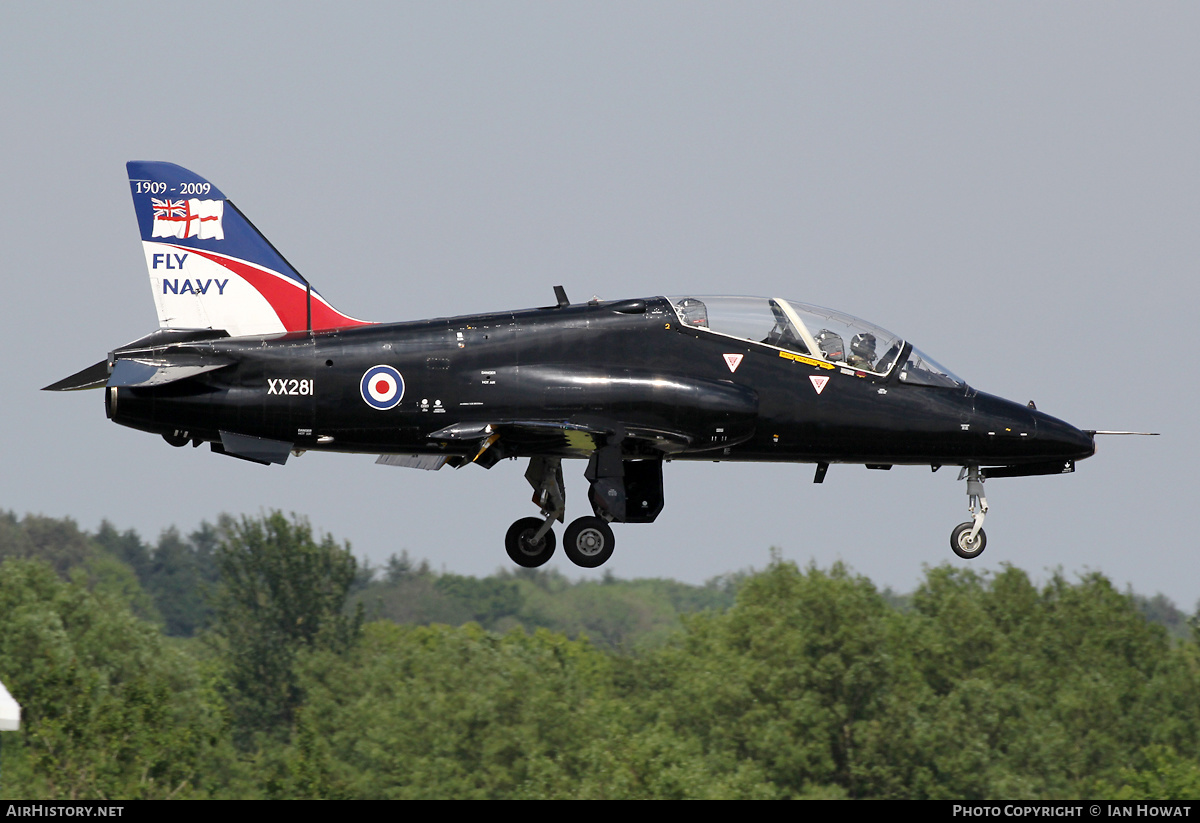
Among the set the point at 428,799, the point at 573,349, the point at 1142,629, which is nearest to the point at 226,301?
the point at 573,349

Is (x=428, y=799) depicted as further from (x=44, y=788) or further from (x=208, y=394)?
(x=208, y=394)

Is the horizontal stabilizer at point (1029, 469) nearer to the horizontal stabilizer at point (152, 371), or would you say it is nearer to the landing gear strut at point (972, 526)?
the landing gear strut at point (972, 526)

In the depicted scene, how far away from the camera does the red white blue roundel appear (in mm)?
24375

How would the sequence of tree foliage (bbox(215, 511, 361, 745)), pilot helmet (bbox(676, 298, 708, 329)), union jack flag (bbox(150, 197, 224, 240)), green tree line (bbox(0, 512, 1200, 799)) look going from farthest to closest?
1. tree foliage (bbox(215, 511, 361, 745))
2. green tree line (bbox(0, 512, 1200, 799))
3. union jack flag (bbox(150, 197, 224, 240))
4. pilot helmet (bbox(676, 298, 708, 329))

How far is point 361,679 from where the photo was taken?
91812 mm

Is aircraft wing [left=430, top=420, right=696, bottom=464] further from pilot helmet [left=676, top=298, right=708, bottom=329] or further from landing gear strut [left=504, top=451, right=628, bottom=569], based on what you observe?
pilot helmet [left=676, top=298, right=708, bottom=329]

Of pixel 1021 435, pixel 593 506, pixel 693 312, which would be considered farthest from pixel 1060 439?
pixel 593 506

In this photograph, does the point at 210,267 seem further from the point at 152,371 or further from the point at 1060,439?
the point at 1060,439

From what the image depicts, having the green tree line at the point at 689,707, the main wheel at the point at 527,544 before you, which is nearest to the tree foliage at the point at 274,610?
the green tree line at the point at 689,707

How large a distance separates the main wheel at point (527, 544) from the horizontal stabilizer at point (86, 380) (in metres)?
7.33

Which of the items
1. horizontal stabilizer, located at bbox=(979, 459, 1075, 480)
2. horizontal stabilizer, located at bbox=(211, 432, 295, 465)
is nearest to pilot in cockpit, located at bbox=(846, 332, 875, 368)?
Result: horizontal stabilizer, located at bbox=(979, 459, 1075, 480)

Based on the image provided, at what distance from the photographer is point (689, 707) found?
255ft

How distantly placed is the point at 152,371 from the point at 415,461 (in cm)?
471

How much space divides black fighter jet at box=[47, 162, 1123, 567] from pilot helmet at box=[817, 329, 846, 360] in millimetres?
24
